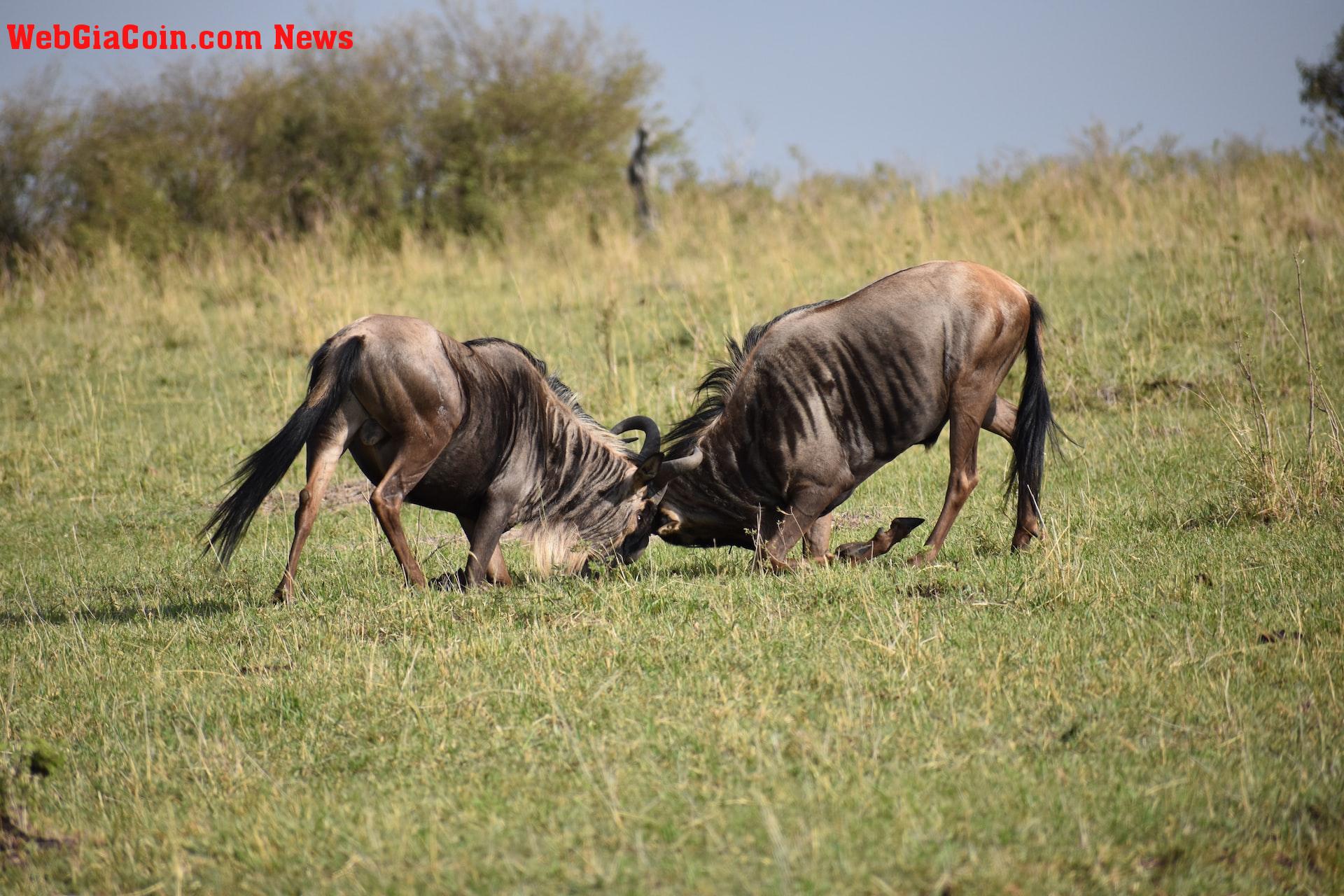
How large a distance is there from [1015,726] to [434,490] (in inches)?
139

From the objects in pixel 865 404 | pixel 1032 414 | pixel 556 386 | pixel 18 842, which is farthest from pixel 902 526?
pixel 18 842

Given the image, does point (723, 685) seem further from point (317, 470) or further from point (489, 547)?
point (317, 470)

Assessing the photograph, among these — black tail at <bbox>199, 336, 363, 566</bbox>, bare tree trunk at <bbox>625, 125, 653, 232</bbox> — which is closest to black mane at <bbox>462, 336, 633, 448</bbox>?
black tail at <bbox>199, 336, 363, 566</bbox>

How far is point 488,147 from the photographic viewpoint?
2331cm

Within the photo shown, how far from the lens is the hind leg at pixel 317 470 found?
19.5 ft

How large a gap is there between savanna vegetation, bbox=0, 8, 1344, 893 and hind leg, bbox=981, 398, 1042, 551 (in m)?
0.13

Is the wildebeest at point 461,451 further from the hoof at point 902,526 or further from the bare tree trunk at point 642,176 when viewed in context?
the bare tree trunk at point 642,176

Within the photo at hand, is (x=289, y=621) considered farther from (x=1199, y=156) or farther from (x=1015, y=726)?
(x=1199, y=156)

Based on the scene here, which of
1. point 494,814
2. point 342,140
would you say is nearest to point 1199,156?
point 342,140

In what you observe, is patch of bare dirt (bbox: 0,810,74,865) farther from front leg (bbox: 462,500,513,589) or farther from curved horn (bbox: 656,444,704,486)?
curved horn (bbox: 656,444,704,486)

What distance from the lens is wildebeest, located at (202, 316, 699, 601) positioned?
19.5 ft

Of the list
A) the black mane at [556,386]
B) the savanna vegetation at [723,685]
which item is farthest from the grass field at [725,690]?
the black mane at [556,386]

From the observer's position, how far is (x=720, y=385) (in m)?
6.78

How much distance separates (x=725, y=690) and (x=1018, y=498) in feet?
8.80
